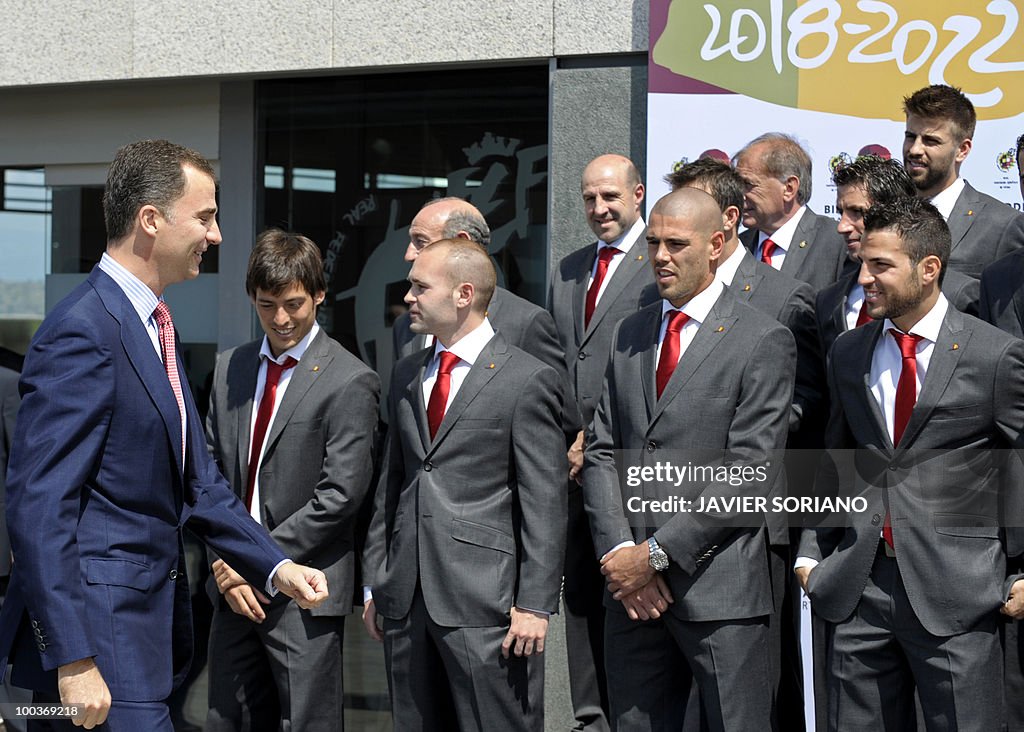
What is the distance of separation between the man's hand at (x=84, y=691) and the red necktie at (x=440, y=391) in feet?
5.75

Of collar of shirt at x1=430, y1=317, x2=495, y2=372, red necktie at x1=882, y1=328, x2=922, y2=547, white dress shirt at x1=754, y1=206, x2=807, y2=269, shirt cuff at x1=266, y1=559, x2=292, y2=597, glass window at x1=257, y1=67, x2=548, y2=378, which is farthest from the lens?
glass window at x1=257, y1=67, x2=548, y2=378

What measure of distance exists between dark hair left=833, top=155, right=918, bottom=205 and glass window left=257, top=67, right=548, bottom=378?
216 cm

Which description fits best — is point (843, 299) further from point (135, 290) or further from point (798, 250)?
point (135, 290)

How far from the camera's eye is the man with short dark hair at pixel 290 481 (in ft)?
16.1

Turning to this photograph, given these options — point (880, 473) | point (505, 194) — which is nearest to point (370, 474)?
point (880, 473)

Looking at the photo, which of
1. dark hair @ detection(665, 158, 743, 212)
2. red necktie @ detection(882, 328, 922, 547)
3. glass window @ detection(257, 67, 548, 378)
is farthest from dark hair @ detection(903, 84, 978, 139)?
glass window @ detection(257, 67, 548, 378)

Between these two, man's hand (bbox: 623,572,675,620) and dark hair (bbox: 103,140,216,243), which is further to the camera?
man's hand (bbox: 623,572,675,620)

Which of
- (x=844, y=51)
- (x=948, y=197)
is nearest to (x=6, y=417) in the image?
(x=948, y=197)

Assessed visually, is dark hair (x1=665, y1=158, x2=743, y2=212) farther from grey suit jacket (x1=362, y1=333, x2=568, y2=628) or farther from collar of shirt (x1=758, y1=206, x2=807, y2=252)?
grey suit jacket (x1=362, y1=333, x2=568, y2=628)

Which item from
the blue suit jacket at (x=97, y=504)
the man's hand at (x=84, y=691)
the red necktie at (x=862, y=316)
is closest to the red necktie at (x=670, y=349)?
the red necktie at (x=862, y=316)

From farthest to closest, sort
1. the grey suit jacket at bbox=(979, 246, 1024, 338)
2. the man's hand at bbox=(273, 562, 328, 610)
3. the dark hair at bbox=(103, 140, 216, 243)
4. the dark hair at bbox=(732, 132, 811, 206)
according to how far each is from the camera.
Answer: the dark hair at bbox=(732, 132, 811, 206) → the grey suit jacket at bbox=(979, 246, 1024, 338) → the man's hand at bbox=(273, 562, 328, 610) → the dark hair at bbox=(103, 140, 216, 243)

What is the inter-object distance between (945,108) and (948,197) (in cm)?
34

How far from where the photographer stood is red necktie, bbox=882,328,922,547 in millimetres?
4121

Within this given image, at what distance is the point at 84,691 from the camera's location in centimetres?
312
